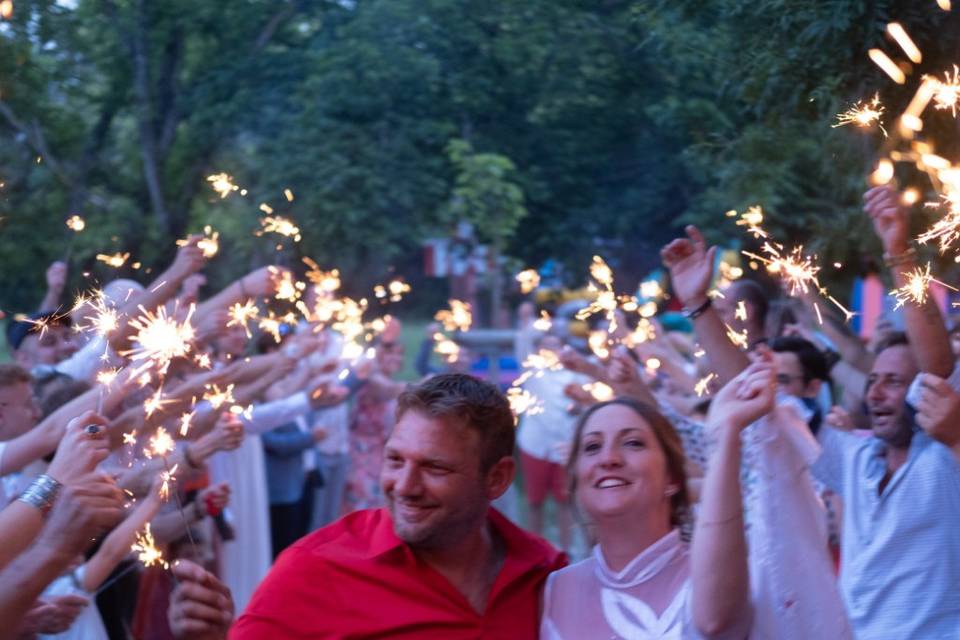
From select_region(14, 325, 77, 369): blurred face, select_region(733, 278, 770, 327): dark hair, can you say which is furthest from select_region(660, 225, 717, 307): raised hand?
select_region(14, 325, 77, 369): blurred face

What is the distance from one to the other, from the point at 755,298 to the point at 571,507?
7.58ft

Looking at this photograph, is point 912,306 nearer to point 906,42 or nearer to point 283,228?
point 906,42

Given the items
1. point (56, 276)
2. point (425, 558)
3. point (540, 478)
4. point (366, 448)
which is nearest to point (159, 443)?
point (425, 558)

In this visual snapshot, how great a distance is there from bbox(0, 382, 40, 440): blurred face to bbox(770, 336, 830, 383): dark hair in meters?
3.20

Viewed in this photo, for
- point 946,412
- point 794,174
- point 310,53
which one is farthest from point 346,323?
point 946,412

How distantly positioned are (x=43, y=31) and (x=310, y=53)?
2.24 meters

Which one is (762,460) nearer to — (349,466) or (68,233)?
(349,466)

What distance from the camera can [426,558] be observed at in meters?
3.35

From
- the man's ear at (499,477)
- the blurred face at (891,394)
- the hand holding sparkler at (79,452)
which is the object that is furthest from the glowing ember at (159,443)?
the blurred face at (891,394)

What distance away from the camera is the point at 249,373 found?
700 centimetres

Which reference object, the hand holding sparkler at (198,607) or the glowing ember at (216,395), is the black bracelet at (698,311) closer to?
the hand holding sparkler at (198,607)

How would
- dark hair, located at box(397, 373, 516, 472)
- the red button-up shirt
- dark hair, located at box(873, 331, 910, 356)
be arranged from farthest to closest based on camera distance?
dark hair, located at box(873, 331, 910, 356), dark hair, located at box(397, 373, 516, 472), the red button-up shirt

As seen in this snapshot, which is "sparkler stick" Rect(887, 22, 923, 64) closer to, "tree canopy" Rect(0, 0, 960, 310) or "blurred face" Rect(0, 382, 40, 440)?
"tree canopy" Rect(0, 0, 960, 310)

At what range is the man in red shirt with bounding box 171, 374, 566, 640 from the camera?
10.6 feet
